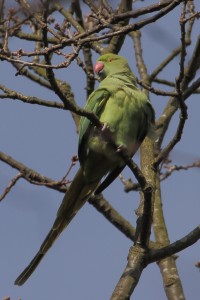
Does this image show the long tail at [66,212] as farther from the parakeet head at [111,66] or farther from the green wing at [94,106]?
the parakeet head at [111,66]

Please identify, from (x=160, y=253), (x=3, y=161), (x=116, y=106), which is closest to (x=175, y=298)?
(x=160, y=253)

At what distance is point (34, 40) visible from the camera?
547 cm

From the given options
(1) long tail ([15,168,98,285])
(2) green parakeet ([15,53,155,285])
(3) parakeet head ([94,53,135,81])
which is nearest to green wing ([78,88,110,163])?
(2) green parakeet ([15,53,155,285])

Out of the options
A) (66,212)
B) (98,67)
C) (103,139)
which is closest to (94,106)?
(103,139)

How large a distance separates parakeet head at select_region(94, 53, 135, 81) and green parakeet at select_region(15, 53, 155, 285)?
412 millimetres

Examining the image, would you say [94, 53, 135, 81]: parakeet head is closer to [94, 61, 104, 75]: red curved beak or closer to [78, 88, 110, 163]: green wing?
[94, 61, 104, 75]: red curved beak

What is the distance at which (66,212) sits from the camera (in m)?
4.25

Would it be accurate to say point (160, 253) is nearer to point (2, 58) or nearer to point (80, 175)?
point (80, 175)

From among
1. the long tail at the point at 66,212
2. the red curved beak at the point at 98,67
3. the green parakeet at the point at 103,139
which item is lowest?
the long tail at the point at 66,212

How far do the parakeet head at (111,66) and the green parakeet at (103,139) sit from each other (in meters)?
0.41

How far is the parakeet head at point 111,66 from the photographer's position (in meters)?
4.95

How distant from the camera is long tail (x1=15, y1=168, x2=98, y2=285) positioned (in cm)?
396

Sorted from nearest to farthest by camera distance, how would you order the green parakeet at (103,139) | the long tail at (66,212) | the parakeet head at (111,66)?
the long tail at (66,212) → the green parakeet at (103,139) → the parakeet head at (111,66)

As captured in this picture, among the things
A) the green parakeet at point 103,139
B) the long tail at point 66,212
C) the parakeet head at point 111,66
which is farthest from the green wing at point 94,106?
the parakeet head at point 111,66
